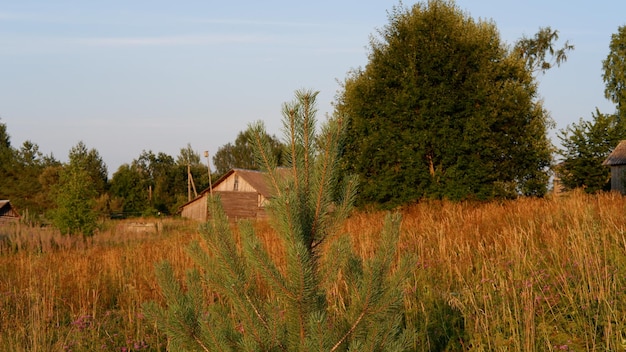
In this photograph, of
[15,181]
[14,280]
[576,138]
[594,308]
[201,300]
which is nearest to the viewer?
[201,300]

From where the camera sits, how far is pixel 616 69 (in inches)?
1826

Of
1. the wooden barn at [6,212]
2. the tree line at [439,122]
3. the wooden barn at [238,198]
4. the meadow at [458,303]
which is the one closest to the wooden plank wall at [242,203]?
the wooden barn at [238,198]

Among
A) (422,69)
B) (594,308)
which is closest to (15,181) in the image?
(422,69)

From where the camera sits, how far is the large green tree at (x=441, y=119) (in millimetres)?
17891

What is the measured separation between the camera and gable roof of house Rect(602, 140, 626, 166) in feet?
104

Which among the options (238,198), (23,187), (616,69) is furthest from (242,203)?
(616,69)

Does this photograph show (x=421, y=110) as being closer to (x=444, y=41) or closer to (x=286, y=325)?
(x=444, y=41)

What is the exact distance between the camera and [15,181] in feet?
174

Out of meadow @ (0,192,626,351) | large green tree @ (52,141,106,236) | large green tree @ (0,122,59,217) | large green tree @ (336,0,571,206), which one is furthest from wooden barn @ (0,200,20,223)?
meadow @ (0,192,626,351)

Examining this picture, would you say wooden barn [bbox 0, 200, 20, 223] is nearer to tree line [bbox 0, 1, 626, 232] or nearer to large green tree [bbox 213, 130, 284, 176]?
tree line [bbox 0, 1, 626, 232]

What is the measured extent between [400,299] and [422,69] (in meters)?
16.3

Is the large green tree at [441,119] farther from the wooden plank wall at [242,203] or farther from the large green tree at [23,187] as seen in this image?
the large green tree at [23,187]

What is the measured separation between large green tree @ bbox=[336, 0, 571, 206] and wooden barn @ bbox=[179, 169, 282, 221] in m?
24.1

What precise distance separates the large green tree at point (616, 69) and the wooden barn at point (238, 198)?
29.1 m
